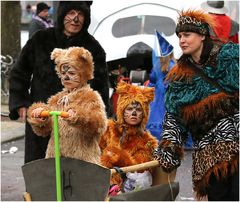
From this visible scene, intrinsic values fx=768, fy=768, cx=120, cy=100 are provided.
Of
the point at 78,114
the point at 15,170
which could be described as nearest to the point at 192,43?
the point at 78,114

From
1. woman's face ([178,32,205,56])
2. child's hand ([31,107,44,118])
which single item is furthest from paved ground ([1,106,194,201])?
woman's face ([178,32,205,56])

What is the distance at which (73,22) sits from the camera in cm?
605

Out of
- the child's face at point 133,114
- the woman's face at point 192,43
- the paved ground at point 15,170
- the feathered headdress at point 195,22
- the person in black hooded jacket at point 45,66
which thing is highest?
the feathered headdress at point 195,22

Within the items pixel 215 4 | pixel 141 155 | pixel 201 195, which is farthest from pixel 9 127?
pixel 201 195

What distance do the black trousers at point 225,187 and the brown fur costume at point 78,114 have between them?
3.00 feet

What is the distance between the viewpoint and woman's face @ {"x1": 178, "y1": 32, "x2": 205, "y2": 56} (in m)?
4.98

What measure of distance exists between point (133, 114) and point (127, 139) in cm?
22

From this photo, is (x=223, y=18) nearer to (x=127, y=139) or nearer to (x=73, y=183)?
(x=127, y=139)

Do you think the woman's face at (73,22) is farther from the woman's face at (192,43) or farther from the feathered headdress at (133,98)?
the woman's face at (192,43)

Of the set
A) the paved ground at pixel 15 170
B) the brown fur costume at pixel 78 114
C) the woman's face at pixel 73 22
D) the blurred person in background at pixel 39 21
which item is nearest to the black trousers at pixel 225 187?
the brown fur costume at pixel 78 114

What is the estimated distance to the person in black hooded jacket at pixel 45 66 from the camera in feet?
19.8

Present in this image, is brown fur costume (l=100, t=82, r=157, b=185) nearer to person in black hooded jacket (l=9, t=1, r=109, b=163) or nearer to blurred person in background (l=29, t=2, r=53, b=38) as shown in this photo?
person in black hooded jacket (l=9, t=1, r=109, b=163)

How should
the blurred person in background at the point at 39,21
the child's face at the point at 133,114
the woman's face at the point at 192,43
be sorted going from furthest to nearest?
the blurred person in background at the point at 39,21
the child's face at the point at 133,114
the woman's face at the point at 192,43

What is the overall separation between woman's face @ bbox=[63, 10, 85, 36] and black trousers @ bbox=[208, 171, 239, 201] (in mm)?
1805
